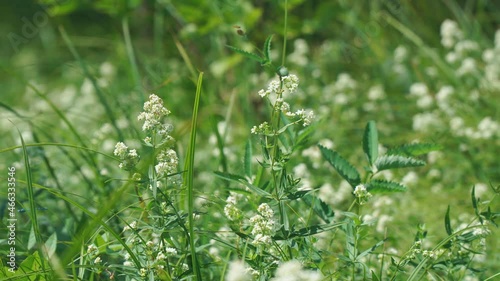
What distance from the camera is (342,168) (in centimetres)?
136

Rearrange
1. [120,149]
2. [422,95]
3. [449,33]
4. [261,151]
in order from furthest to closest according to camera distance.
A: [449,33]
[422,95]
[261,151]
[120,149]

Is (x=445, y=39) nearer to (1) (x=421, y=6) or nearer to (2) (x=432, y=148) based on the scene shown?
(1) (x=421, y=6)

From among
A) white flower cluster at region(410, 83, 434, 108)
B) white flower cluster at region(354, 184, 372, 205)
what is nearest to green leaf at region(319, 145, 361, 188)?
white flower cluster at region(354, 184, 372, 205)

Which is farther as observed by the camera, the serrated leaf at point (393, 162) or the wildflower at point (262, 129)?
the serrated leaf at point (393, 162)

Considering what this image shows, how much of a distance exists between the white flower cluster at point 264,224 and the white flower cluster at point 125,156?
0.22 metres

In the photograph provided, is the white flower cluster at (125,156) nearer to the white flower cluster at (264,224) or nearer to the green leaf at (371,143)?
the white flower cluster at (264,224)

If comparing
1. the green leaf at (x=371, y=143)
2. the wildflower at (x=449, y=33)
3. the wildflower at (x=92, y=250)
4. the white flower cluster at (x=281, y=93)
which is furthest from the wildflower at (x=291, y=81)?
the wildflower at (x=449, y=33)

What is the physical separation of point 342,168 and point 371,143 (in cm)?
9

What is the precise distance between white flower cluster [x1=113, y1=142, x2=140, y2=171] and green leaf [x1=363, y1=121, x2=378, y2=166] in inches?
19.4

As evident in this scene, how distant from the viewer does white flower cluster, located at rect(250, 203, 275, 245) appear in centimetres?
111

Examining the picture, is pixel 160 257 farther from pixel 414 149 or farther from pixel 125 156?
pixel 414 149

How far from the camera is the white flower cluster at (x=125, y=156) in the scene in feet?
3.62

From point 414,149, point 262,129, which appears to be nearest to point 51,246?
point 262,129

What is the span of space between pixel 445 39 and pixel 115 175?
69.1 inches
